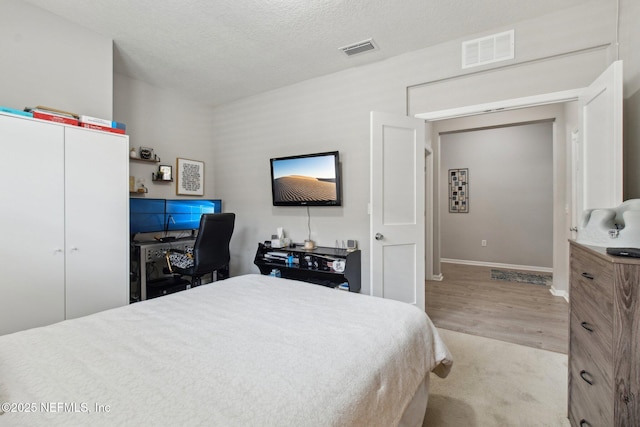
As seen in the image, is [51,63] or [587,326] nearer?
[587,326]

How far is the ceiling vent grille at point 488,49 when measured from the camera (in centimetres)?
256

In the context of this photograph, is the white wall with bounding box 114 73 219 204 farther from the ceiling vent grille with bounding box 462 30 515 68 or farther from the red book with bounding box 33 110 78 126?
the ceiling vent grille with bounding box 462 30 515 68

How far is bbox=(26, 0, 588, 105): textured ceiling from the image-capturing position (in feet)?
7.56

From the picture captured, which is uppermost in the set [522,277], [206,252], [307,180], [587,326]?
[307,180]

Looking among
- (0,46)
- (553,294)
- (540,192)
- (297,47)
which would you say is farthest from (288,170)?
(540,192)

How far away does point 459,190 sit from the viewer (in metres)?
6.14

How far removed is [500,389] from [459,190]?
4.85 metres

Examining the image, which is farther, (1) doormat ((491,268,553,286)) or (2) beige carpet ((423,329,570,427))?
(1) doormat ((491,268,553,286))

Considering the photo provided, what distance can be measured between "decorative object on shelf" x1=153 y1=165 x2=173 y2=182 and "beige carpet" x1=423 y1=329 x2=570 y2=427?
148 inches

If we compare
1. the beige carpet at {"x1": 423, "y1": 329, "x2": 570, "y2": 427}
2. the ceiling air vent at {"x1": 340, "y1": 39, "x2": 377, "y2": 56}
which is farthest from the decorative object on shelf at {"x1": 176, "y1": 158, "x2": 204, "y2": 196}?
the beige carpet at {"x1": 423, "y1": 329, "x2": 570, "y2": 427}

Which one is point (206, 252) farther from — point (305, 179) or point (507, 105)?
point (507, 105)

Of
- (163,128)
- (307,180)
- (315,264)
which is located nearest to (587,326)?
(315,264)

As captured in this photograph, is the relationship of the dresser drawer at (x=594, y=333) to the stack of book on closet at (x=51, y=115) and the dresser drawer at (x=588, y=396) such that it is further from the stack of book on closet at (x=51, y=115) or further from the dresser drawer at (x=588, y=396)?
the stack of book on closet at (x=51, y=115)

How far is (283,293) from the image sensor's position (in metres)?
1.80
